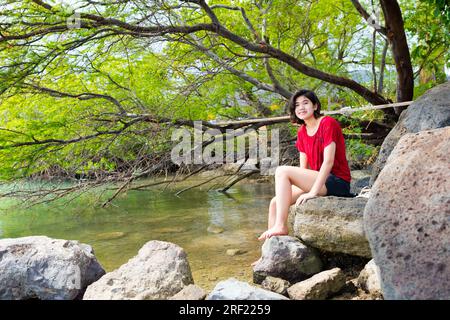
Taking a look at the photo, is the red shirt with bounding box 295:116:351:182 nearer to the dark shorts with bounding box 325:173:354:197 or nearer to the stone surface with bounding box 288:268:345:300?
the dark shorts with bounding box 325:173:354:197

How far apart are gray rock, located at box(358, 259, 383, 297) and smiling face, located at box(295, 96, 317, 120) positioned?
Answer: 4.50 ft

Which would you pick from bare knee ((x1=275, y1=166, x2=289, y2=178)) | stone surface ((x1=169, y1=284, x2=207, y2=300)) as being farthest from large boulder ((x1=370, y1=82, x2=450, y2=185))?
stone surface ((x1=169, y1=284, x2=207, y2=300))

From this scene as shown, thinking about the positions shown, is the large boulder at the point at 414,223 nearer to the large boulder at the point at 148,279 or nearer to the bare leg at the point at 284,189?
the bare leg at the point at 284,189

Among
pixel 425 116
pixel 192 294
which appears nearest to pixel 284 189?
pixel 192 294

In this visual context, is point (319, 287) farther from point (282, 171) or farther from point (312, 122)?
point (312, 122)

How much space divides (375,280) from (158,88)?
5505 mm

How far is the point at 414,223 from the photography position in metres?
2.19

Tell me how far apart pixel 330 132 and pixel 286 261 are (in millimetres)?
1148

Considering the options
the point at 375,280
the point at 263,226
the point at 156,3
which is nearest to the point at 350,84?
the point at 263,226

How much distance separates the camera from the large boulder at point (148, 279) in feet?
10.2

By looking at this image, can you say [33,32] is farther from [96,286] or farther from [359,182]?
[359,182]

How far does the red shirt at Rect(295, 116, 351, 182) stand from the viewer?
366 centimetres

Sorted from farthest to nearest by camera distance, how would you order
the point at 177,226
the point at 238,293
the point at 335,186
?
the point at 177,226 < the point at 335,186 < the point at 238,293

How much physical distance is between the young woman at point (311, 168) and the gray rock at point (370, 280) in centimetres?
74
